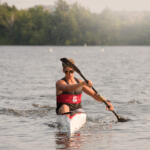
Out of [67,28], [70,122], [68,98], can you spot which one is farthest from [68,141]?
[67,28]

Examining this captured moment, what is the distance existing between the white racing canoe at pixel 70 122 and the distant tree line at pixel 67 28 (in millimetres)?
144125

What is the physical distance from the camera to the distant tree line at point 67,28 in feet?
520

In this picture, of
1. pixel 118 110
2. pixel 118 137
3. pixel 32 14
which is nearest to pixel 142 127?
pixel 118 137

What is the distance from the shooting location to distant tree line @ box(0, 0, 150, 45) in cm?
15862

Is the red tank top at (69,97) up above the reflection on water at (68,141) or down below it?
above

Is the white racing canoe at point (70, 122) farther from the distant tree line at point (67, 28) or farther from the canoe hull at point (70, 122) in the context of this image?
the distant tree line at point (67, 28)

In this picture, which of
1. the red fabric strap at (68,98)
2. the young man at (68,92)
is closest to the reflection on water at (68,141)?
the young man at (68,92)

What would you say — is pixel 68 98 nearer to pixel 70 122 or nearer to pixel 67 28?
pixel 70 122

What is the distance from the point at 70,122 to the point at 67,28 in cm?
14713

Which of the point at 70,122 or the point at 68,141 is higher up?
the point at 70,122

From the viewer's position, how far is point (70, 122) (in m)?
11.9

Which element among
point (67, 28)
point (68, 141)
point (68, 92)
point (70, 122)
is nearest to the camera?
point (68, 141)

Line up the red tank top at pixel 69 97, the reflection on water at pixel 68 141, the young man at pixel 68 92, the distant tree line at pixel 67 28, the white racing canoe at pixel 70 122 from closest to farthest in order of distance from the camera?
the reflection on water at pixel 68 141 → the young man at pixel 68 92 → the white racing canoe at pixel 70 122 → the red tank top at pixel 69 97 → the distant tree line at pixel 67 28

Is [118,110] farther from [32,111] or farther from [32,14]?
[32,14]
